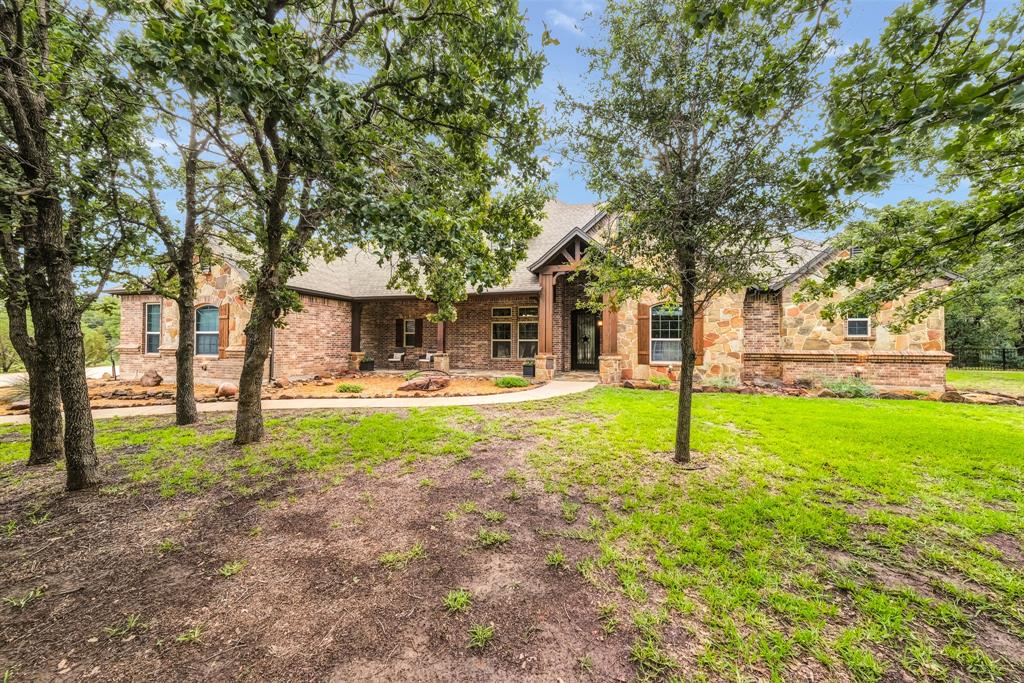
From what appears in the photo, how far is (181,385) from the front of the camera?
6891 millimetres

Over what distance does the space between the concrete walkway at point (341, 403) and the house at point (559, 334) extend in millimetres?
2749

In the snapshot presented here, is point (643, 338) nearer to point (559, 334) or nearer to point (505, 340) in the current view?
point (559, 334)

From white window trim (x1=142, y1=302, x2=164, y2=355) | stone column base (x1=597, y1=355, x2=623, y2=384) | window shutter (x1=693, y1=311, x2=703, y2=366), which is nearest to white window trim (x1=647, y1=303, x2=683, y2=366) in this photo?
window shutter (x1=693, y1=311, x2=703, y2=366)

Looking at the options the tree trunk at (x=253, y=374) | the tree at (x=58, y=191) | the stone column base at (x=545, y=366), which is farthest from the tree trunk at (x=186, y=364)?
the stone column base at (x=545, y=366)

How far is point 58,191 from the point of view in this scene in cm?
393

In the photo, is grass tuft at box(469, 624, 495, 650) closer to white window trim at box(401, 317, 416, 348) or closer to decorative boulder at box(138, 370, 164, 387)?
white window trim at box(401, 317, 416, 348)

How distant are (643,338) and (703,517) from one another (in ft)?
29.7

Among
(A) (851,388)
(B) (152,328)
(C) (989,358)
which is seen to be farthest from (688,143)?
(C) (989,358)

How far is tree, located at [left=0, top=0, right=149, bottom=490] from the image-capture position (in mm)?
3615

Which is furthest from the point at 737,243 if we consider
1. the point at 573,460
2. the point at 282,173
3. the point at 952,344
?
the point at 952,344

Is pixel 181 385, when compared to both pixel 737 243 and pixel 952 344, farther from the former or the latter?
pixel 952 344

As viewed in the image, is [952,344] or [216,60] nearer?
[216,60]

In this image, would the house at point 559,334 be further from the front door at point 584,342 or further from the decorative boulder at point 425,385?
the decorative boulder at point 425,385

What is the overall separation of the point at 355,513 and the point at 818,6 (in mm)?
6302
